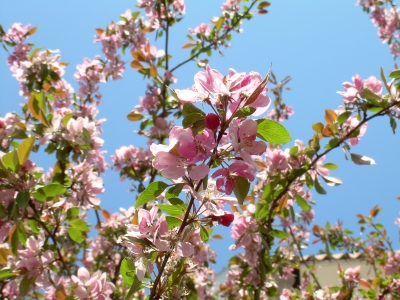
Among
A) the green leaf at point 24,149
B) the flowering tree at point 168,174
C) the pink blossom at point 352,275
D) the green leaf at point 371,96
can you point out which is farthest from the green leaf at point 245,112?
the pink blossom at point 352,275

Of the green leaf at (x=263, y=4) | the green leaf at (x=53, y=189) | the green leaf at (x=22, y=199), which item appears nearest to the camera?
the green leaf at (x=22, y=199)

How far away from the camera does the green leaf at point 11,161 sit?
111 centimetres

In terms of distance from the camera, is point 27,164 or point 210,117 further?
point 27,164

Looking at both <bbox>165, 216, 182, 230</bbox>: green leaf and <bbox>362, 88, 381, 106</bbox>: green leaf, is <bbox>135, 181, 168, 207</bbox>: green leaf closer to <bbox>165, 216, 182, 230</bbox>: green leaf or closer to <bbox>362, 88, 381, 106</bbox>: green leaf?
<bbox>165, 216, 182, 230</bbox>: green leaf

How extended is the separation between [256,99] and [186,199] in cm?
32

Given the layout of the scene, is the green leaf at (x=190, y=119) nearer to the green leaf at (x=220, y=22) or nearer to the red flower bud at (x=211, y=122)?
the red flower bud at (x=211, y=122)

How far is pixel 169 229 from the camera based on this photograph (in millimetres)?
Result: 851

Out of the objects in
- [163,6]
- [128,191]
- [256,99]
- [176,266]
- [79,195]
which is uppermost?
[163,6]

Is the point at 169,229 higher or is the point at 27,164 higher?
the point at 27,164

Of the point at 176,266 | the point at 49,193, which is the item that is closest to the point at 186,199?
the point at 176,266

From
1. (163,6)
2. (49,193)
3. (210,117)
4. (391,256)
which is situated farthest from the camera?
(391,256)

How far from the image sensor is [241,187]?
0.76 metres

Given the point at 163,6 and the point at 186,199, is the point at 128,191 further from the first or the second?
the point at 186,199

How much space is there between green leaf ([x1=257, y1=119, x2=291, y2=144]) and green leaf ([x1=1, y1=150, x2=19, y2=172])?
801 millimetres
